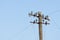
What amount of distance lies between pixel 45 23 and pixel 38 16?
1.26 m

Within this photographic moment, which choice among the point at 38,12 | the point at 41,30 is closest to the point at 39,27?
the point at 41,30

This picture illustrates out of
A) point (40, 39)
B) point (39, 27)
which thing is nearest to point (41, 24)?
point (39, 27)

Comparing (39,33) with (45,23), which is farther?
(45,23)

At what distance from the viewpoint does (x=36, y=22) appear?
59.6 ft

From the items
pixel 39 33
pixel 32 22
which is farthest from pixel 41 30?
pixel 32 22

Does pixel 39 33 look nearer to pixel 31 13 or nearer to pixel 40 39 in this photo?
pixel 40 39

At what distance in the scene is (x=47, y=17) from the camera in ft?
62.5

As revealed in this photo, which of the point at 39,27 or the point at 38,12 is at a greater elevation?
the point at 38,12

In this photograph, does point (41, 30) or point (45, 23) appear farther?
point (45, 23)

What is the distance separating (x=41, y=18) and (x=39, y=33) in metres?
1.60

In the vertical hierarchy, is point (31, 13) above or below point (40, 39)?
above

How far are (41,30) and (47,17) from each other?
2159mm

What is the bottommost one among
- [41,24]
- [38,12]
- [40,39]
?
[40,39]

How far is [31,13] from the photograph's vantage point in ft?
59.4
